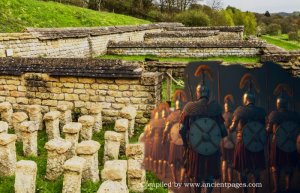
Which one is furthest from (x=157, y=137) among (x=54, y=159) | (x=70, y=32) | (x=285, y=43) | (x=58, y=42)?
(x=285, y=43)

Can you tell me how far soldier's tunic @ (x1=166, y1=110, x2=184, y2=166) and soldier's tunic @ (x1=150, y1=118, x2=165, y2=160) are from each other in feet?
0.47

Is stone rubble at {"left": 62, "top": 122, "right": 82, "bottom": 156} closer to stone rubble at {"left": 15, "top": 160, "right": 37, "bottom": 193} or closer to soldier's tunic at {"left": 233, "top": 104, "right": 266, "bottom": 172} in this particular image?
stone rubble at {"left": 15, "top": 160, "right": 37, "bottom": 193}

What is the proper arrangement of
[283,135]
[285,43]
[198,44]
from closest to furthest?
[283,135]
[198,44]
[285,43]

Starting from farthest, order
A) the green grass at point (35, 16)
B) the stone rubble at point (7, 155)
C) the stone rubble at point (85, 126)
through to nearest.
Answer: the green grass at point (35, 16) < the stone rubble at point (85, 126) < the stone rubble at point (7, 155)

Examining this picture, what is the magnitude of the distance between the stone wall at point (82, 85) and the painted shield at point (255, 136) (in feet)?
11.2

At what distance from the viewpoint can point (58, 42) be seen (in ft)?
52.4

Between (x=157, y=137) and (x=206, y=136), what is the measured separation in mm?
812

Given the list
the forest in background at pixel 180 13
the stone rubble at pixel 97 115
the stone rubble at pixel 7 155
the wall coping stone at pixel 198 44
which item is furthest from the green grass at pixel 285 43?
the stone rubble at pixel 7 155

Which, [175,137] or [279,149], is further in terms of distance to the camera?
[175,137]

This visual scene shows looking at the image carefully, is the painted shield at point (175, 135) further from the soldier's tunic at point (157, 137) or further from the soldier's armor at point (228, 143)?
the soldier's armor at point (228, 143)

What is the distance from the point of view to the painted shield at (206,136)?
4492 mm

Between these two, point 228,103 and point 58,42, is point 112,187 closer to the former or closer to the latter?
point 228,103

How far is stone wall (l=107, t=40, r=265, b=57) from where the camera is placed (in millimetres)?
18594

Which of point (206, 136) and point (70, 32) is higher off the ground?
point (70, 32)
